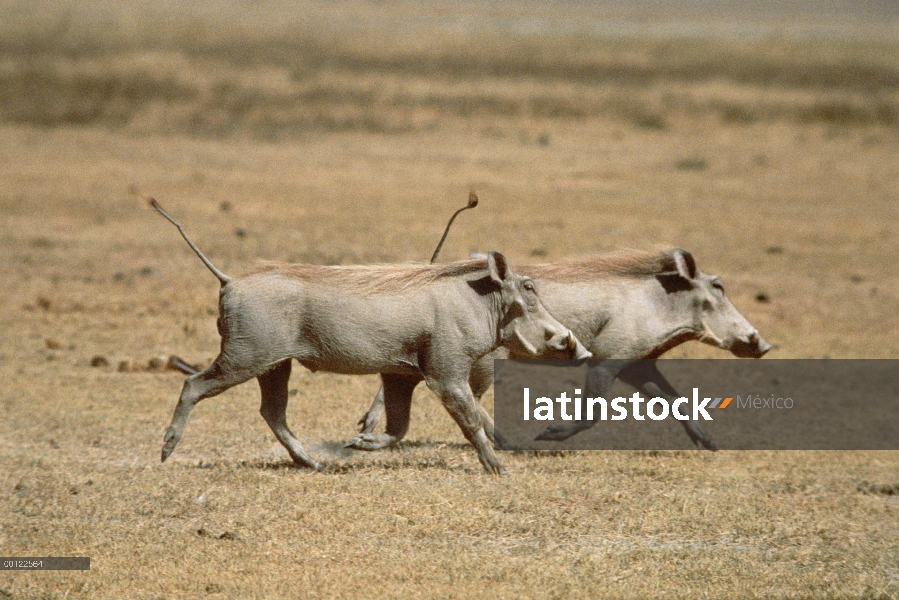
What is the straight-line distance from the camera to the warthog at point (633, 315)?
23.8 ft

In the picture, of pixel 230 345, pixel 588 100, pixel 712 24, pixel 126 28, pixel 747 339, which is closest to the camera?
pixel 230 345

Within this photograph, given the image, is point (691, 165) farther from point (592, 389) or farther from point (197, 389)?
point (197, 389)

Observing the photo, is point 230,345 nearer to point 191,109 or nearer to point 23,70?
point 191,109

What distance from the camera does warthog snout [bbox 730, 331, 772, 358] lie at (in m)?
7.55

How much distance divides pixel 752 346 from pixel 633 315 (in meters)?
0.80

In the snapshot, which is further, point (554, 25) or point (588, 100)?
point (554, 25)

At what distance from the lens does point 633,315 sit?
7352 mm

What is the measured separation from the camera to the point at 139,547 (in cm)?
547

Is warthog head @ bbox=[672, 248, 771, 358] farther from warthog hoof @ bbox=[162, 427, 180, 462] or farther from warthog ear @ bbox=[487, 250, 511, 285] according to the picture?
warthog hoof @ bbox=[162, 427, 180, 462]

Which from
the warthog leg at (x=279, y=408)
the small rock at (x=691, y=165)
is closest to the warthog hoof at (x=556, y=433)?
the warthog leg at (x=279, y=408)

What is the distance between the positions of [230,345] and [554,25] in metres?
45.5

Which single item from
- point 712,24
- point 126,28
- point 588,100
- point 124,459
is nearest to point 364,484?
point 124,459

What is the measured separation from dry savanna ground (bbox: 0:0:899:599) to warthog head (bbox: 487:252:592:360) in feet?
2.15

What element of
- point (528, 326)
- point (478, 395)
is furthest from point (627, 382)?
point (528, 326)
